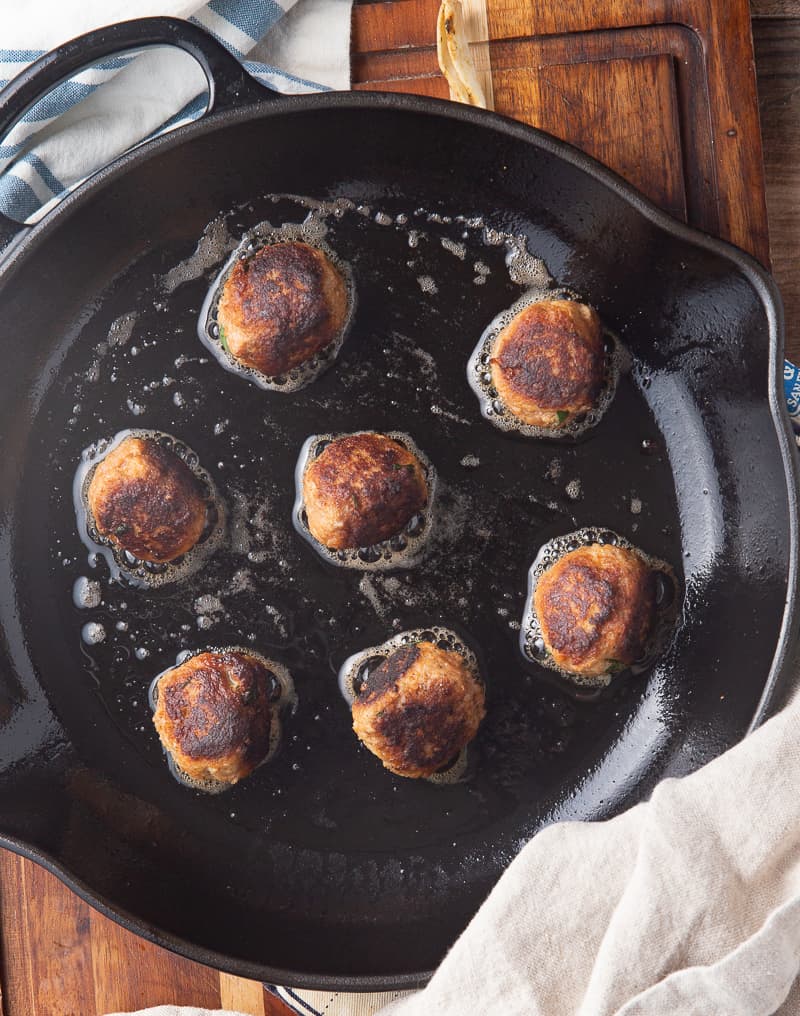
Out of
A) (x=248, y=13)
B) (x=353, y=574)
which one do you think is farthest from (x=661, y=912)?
(x=248, y=13)

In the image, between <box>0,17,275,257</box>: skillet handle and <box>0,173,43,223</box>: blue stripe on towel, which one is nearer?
<box>0,17,275,257</box>: skillet handle

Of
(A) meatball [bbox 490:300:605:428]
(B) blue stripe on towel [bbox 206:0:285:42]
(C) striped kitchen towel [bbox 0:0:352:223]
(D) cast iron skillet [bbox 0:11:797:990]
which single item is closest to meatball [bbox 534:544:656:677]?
(D) cast iron skillet [bbox 0:11:797:990]

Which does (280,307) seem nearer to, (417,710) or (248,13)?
(248,13)

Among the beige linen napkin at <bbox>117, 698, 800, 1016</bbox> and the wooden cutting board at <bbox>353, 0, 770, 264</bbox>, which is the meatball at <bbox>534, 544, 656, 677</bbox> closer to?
the beige linen napkin at <bbox>117, 698, 800, 1016</bbox>

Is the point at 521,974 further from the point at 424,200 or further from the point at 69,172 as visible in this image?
the point at 69,172

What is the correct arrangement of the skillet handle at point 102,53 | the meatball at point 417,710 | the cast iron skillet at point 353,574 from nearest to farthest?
the skillet handle at point 102,53 → the meatball at point 417,710 → the cast iron skillet at point 353,574

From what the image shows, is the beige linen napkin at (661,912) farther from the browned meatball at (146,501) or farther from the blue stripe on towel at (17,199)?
the blue stripe on towel at (17,199)

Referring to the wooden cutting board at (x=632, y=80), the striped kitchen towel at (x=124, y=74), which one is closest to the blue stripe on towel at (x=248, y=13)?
the striped kitchen towel at (x=124, y=74)

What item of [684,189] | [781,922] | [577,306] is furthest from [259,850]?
[684,189]
